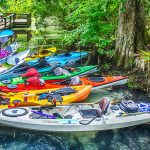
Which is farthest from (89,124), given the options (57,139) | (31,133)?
(31,133)

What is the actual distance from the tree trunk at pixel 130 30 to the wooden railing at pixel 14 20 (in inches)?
270

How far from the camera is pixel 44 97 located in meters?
12.7

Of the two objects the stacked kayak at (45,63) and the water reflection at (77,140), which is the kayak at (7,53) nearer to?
the stacked kayak at (45,63)

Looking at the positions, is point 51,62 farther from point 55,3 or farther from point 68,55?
point 55,3

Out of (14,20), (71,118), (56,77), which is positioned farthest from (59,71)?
(14,20)

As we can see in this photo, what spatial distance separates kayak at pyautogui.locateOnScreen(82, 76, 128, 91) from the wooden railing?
7320 mm

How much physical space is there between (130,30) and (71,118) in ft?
21.5

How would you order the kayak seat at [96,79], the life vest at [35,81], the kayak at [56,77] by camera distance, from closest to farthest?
1. the life vest at [35,81]
2. the kayak at [56,77]
3. the kayak seat at [96,79]

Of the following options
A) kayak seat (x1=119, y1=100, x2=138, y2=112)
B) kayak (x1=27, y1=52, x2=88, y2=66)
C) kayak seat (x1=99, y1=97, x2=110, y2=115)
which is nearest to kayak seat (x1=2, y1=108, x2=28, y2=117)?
kayak seat (x1=99, y1=97, x2=110, y2=115)

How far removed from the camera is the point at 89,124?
36.4ft

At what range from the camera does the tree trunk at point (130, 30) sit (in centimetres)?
1617

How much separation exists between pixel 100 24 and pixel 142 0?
224 centimetres

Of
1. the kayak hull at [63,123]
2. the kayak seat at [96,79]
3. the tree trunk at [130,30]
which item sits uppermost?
the tree trunk at [130,30]

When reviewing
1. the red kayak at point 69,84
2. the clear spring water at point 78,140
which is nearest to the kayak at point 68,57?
the red kayak at point 69,84
